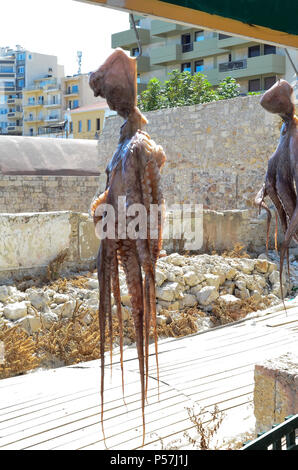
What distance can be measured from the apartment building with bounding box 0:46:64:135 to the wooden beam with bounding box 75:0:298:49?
59.4m

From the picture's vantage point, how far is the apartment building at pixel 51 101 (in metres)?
50.2

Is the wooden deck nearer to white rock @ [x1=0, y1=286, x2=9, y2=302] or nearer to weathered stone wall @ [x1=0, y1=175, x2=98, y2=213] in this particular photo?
white rock @ [x1=0, y1=286, x2=9, y2=302]

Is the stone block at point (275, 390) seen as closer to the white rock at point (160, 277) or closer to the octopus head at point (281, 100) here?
the octopus head at point (281, 100)

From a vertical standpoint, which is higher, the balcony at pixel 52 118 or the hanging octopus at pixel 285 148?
the balcony at pixel 52 118

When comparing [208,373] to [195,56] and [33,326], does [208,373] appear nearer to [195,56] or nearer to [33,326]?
[33,326]

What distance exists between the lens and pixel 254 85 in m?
32.7

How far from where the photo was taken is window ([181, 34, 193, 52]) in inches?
1382

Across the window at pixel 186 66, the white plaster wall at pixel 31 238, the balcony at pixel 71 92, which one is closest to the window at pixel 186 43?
the window at pixel 186 66

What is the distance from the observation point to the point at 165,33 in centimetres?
3550

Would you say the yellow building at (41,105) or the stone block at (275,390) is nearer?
the stone block at (275,390)

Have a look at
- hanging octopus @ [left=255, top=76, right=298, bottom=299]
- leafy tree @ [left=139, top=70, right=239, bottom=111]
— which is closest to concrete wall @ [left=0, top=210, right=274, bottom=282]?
hanging octopus @ [left=255, top=76, right=298, bottom=299]

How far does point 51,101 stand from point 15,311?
49.9 meters

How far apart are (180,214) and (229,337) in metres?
3.92

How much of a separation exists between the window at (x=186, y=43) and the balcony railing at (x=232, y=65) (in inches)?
102
